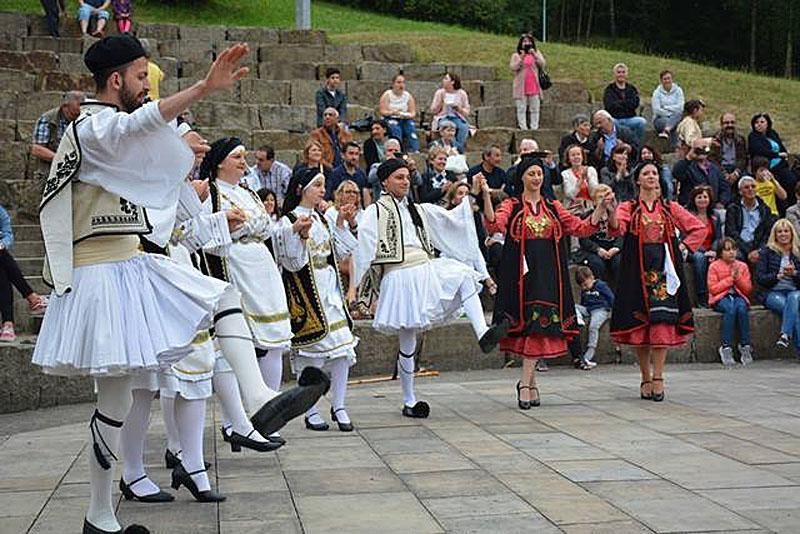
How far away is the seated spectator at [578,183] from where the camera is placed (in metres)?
14.7

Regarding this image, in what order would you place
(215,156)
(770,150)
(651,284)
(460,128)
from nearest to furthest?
1. (215,156)
2. (651,284)
3. (770,150)
4. (460,128)

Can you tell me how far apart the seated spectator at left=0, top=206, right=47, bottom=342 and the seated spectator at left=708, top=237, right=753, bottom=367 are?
735 cm

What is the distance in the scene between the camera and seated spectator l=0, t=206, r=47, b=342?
37.3 feet

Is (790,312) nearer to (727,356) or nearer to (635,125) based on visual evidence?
Answer: (727,356)

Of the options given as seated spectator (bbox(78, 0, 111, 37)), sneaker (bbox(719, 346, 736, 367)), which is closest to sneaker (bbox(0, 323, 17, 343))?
sneaker (bbox(719, 346, 736, 367))

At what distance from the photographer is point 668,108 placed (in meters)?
18.9

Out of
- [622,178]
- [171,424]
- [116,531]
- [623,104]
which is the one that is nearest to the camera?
[116,531]

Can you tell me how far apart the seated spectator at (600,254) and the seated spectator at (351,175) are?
254cm

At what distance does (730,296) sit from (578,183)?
88.3 inches

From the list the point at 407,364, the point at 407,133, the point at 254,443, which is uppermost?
the point at 407,133

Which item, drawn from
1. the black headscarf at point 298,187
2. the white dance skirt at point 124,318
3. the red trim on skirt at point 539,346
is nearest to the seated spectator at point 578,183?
the red trim on skirt at point 539,346

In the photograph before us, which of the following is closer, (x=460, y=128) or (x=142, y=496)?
(x=142, y=496)

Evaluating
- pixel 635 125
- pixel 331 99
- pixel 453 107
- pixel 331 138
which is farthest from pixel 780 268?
pixel 331 99

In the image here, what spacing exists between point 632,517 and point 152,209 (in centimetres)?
266
